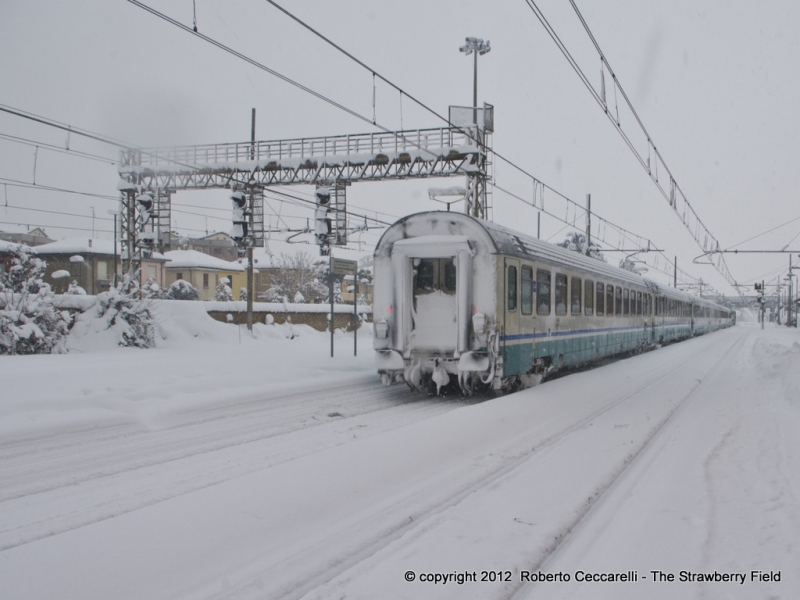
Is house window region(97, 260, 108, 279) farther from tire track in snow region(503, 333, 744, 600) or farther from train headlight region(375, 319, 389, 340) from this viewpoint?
tire track in snow region(503, 333, 744, 600)

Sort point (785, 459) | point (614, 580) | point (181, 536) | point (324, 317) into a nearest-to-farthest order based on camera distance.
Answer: point (614, 580) < point (181, 536) < point (785, 459) < point (324, 317)

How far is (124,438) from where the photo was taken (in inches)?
333

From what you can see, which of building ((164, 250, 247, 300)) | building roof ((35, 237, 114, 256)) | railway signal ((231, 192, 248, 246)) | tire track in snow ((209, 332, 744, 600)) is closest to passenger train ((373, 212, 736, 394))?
tire track in snow ((209, 332, 744, 600))

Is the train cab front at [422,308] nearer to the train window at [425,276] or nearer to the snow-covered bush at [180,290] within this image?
the train window at [425,276]

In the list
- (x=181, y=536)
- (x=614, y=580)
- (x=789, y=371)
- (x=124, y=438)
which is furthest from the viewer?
(x=789, y=371)

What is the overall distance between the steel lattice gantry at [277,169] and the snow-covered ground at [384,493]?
12.7m

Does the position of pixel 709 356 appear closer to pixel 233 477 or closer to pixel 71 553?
pixel 233 477

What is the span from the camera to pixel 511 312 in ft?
40.0

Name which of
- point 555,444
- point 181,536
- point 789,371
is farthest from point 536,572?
point 789,371

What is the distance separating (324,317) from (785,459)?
89.5 ft

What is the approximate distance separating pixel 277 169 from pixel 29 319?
10.8 meters

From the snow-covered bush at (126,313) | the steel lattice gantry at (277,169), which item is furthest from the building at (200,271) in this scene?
the snow-covered bush at (126,313)

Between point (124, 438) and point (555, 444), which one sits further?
point (124, 438)

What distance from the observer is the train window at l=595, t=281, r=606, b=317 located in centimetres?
1811
